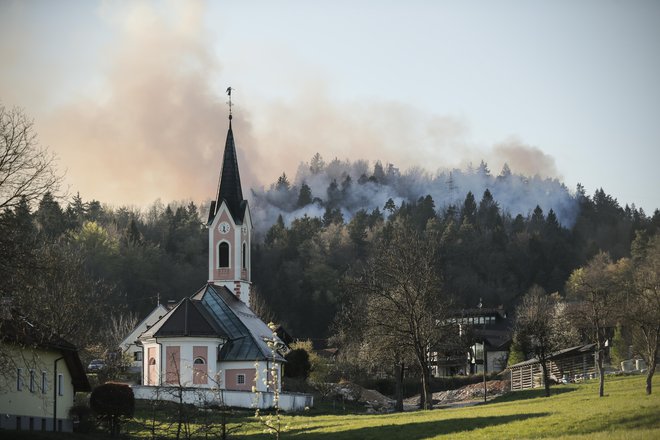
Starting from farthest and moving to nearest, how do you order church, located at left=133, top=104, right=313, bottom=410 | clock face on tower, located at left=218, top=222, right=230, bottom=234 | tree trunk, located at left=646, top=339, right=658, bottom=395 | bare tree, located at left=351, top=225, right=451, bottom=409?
1. clock face on tower, located at left=218, top=222, right=230, bottom=234
2. church, located at left=133, top=104, right=313, bottom=410
3. bare tree, located at left=351, top=225, right=451, bottom=409
4. tree trunk, located at left=646, top=339, right=658, bottom=395

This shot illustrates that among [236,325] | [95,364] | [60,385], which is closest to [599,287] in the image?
[236,325]

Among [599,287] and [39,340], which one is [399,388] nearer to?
[599,287]

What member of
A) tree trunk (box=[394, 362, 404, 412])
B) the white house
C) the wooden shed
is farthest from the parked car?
the wooden shed

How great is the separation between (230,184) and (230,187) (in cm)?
27

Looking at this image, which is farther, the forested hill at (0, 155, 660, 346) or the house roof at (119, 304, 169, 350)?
the forested hill at (0, 155, 660, 346)

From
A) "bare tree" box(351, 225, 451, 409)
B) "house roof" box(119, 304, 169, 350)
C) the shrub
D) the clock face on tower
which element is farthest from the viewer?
"house roof" box(119, 304, 169, 350)

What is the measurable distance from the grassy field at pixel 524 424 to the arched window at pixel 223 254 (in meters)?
32.9

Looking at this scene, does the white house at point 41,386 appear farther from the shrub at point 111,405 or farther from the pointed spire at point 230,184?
the pointed spire at point 230,184

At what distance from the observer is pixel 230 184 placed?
7769 cm

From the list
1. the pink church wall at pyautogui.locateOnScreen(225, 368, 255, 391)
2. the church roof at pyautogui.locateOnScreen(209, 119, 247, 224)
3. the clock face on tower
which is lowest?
the pink church wall at pyautogui.locateOnScreen(225, 368, 255, 391)

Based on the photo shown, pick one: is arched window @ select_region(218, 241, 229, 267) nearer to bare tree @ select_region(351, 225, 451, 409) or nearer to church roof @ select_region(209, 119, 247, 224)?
church roof @ select_region(209, 119, 247, 224)

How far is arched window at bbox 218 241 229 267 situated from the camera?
76062mm

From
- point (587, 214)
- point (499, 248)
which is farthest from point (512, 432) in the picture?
point (587, 214)

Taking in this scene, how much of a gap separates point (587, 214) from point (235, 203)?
317 feet
